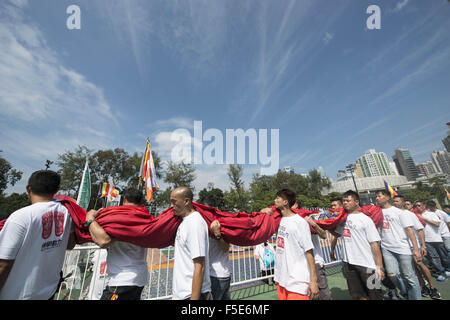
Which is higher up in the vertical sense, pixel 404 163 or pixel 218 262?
pixel 404 163

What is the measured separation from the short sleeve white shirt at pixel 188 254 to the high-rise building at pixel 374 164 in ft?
556

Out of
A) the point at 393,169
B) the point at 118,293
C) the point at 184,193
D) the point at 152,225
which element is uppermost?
the point at 393,169

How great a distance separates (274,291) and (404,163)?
19078 centimetres

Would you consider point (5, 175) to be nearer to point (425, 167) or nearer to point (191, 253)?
point (191, 253)

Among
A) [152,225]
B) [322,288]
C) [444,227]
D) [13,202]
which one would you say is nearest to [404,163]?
[444,227]

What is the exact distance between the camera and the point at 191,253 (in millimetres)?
1793

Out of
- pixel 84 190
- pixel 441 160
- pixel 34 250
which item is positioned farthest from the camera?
pixel 441 160

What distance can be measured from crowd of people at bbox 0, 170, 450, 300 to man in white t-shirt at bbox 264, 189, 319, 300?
0.4 inches

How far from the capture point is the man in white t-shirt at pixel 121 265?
1.95 meters

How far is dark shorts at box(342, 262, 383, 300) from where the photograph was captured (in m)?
2.82

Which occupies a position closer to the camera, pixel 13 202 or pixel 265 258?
pixel 265 258
